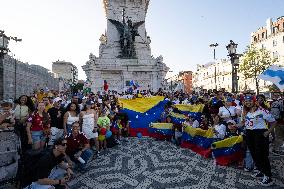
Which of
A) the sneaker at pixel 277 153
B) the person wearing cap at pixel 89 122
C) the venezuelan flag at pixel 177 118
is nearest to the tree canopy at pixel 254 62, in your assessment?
the venezuelan flag at pixel 177 118

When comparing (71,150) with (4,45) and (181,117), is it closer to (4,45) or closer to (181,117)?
(181,117)

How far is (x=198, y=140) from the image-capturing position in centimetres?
1156

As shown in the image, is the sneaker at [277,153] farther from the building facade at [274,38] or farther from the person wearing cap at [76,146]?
the building facade at [274,38]

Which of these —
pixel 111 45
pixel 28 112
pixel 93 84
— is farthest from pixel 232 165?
pixel 111 45

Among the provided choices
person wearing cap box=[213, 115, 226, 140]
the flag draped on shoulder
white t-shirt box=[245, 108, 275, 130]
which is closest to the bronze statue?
person wearing cap box=[213, 115, 226, 140]

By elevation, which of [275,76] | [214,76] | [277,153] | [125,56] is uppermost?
[214,76]

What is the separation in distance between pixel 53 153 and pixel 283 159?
24.0ft

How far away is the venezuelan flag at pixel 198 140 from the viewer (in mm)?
10672

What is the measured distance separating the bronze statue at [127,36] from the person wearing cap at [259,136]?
30.0 metres

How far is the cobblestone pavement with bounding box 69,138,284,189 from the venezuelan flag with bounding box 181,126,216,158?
1.02 ft

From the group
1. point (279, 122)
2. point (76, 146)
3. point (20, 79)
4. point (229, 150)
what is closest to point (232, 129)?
point (229, 150)

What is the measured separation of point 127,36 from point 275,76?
95.6ft

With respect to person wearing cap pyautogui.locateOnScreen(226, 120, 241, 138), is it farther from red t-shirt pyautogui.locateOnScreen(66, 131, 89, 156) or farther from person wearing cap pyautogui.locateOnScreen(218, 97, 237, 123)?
red t-shirt pyautogui.locateOnScreen(66, 131, 89, 156)

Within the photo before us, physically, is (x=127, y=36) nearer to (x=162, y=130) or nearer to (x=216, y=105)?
(x=162, y=130)
